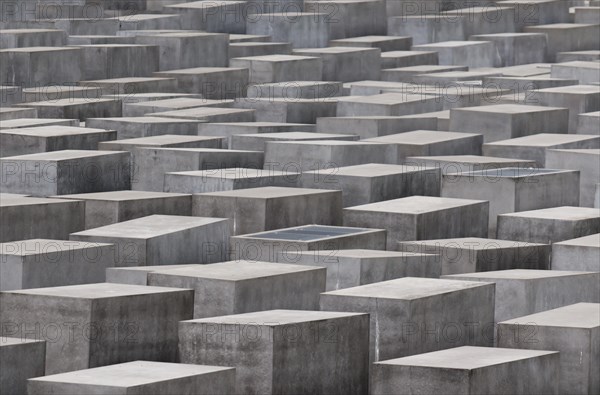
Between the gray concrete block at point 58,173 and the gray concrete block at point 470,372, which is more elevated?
the gray concrete block at point 58,173

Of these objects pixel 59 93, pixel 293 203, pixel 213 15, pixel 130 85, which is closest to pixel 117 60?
pixel 130 85

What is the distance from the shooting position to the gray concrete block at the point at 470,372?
10359 millimetres

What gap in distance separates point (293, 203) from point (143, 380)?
18.9 feet

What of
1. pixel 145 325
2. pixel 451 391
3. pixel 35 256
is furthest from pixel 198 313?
pixel 451 391

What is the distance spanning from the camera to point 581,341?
1141 centimetres

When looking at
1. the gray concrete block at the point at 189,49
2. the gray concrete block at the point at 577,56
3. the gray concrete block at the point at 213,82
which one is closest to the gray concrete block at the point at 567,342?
the gray concrete block at the point at 213,82

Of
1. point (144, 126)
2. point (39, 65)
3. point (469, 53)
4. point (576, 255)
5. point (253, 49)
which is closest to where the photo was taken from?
point (576, 255)

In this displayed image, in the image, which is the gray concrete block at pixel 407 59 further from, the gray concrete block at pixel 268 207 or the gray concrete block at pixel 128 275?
the gray concrete block at pixel 128 275

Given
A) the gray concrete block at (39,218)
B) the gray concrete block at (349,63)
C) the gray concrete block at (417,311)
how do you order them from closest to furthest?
the gray concrete block at (417,311), the gray concrete block at (39,218), the gray concrete block at (349,63)

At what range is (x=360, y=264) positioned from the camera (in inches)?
514

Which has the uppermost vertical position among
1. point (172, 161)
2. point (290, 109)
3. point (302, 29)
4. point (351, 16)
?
point (351, 16)

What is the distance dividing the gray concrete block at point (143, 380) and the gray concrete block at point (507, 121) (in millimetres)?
10197

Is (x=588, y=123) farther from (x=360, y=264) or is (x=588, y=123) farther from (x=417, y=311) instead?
(x=417, y=311)

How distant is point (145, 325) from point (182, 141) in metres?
6.74
